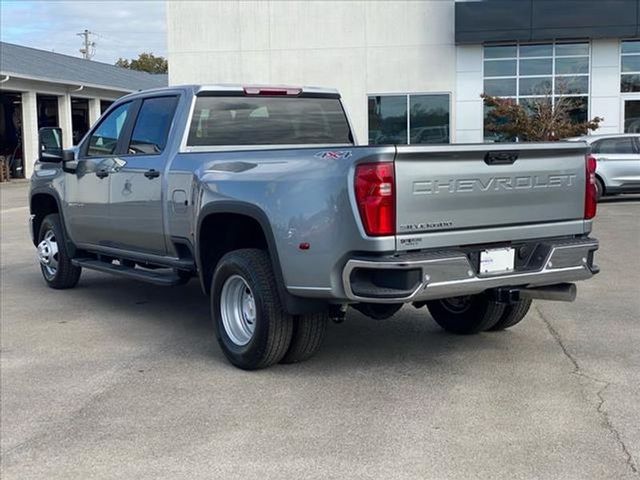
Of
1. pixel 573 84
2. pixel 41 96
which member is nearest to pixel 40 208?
pixel 573 84

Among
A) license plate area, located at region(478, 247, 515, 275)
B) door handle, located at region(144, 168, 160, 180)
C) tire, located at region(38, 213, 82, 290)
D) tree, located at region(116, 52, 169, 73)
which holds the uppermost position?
tree, located at region(116, 52, 169, 73)

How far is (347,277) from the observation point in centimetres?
482

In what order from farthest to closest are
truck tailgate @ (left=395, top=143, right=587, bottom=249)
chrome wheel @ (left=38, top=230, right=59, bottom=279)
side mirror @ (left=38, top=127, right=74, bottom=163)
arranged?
chrome wheel @ (left=38, top=230, right=59, bottom=279) → side mirror @ (left=38, top=127, right=74, bottom=163) → truck tailgate @ (left=395, top=143, right=587, bottom=249)

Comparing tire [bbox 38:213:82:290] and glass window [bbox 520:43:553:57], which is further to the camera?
glass window [bbox 520:43:553:57]

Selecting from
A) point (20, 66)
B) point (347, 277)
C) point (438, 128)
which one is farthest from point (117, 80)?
point (347, 277)

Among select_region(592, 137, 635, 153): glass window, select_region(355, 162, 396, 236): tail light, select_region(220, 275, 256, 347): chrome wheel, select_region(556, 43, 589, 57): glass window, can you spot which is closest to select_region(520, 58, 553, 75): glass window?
select_region(556, 43, 589, 57): glass window

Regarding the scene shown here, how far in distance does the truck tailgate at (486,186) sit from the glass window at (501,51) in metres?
19.9

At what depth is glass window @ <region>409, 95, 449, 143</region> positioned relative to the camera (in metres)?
24.8

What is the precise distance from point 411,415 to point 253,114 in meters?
3.37

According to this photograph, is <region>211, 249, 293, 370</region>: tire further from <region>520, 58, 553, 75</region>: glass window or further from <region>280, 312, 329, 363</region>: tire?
<region>520, 58, 553, 75</region>: glass window

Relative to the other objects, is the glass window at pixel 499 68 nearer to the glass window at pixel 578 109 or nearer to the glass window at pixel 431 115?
the glass window at pixel 431 115

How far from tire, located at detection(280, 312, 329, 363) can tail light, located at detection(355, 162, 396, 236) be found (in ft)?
3.24

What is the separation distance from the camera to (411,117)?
24953mm

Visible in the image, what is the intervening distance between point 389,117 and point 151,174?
19123 mm
